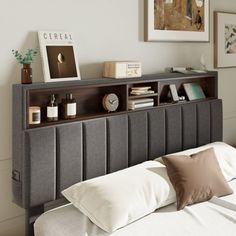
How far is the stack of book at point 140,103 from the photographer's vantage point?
2.79 meters

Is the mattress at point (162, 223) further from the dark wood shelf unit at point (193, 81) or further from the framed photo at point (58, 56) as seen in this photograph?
the dark wood shelf unit at point (193, 81)

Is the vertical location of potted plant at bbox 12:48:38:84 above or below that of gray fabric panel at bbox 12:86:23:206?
above

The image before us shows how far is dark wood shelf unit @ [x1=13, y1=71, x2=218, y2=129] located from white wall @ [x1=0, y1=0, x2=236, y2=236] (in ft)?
0.44

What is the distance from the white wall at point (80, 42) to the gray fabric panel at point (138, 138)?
42cm

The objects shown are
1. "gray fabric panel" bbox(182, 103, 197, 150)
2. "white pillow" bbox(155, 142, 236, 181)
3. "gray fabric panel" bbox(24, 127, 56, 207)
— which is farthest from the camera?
"gray fabric panel" bbox(182, 103, 197, 150)

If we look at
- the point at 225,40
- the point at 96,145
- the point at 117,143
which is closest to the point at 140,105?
the point at 117,143

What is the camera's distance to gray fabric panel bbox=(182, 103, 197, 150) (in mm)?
3146

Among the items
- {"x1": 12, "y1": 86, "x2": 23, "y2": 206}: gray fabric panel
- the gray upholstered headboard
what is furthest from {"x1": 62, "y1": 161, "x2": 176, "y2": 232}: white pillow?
{"x1": 12, "y1": 86, "x2": 23, "y2": 206}: gray fabric panel

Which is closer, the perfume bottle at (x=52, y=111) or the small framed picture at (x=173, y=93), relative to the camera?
the perfume bottle at (x=52, y=111)

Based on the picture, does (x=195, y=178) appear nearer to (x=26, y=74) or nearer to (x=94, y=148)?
(x=94, y=148)

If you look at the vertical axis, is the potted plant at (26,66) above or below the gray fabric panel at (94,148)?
above

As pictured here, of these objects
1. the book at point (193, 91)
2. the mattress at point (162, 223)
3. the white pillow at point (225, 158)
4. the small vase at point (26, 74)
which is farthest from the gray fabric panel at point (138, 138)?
the small vase at point (26, 74)

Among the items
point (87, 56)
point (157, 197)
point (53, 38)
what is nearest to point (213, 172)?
point (157, 197)

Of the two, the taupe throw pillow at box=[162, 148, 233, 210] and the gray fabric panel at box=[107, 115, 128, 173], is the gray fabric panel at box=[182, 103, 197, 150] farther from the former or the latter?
the gray fabric panel at box=[107, 115, 128, 173]
